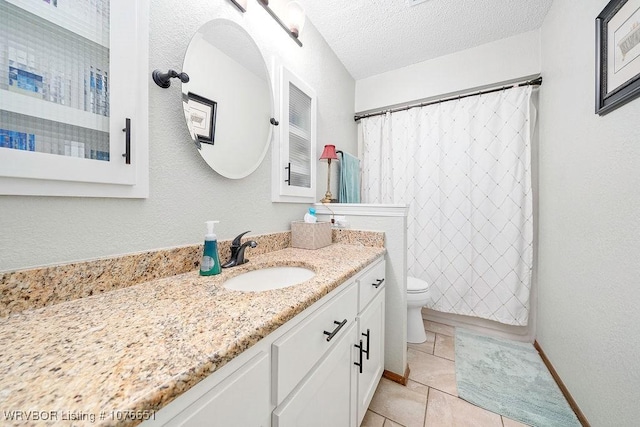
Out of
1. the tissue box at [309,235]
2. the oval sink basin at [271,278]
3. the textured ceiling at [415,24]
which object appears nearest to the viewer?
the oval sink basin at [271,278]

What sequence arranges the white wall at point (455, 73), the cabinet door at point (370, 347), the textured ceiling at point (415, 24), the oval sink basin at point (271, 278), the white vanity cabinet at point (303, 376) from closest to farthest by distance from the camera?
the white vanity cabinet at point (303, 376)
the oval sink basin at point (271, 278)
the cabinet door at point (370, 347)
the textured ceiling at point (415, 24)
the white wall at point (455, 73)

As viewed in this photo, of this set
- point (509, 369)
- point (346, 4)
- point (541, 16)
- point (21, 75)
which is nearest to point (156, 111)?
point (21, 75)

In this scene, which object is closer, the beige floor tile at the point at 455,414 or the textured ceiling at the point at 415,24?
the beige floor tile at the point at 455,414

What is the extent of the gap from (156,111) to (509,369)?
234cm

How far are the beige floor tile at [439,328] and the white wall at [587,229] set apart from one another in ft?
1.88

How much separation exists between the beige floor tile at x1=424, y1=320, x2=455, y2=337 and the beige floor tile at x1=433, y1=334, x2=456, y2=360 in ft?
0.21

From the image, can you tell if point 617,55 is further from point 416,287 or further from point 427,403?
point 427,403

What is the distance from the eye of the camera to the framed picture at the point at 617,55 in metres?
0.88

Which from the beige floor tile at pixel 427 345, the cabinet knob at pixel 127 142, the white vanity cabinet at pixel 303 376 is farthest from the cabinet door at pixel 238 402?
the beige floor tile at pixel 427 345

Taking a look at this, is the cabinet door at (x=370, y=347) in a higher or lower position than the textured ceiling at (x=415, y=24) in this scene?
lower

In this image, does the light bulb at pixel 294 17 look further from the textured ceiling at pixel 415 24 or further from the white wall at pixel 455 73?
the white wall at pixel 455 73

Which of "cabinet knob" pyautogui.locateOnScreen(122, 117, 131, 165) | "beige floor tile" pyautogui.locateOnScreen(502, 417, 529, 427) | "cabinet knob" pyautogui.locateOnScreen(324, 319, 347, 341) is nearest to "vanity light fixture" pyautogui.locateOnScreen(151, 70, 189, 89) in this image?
"cabinet knob" pyautogui.locateOnScreen(122, 117, 131, 165)

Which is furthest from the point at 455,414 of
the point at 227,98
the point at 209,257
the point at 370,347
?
the point at 227,98

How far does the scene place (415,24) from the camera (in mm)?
1724
